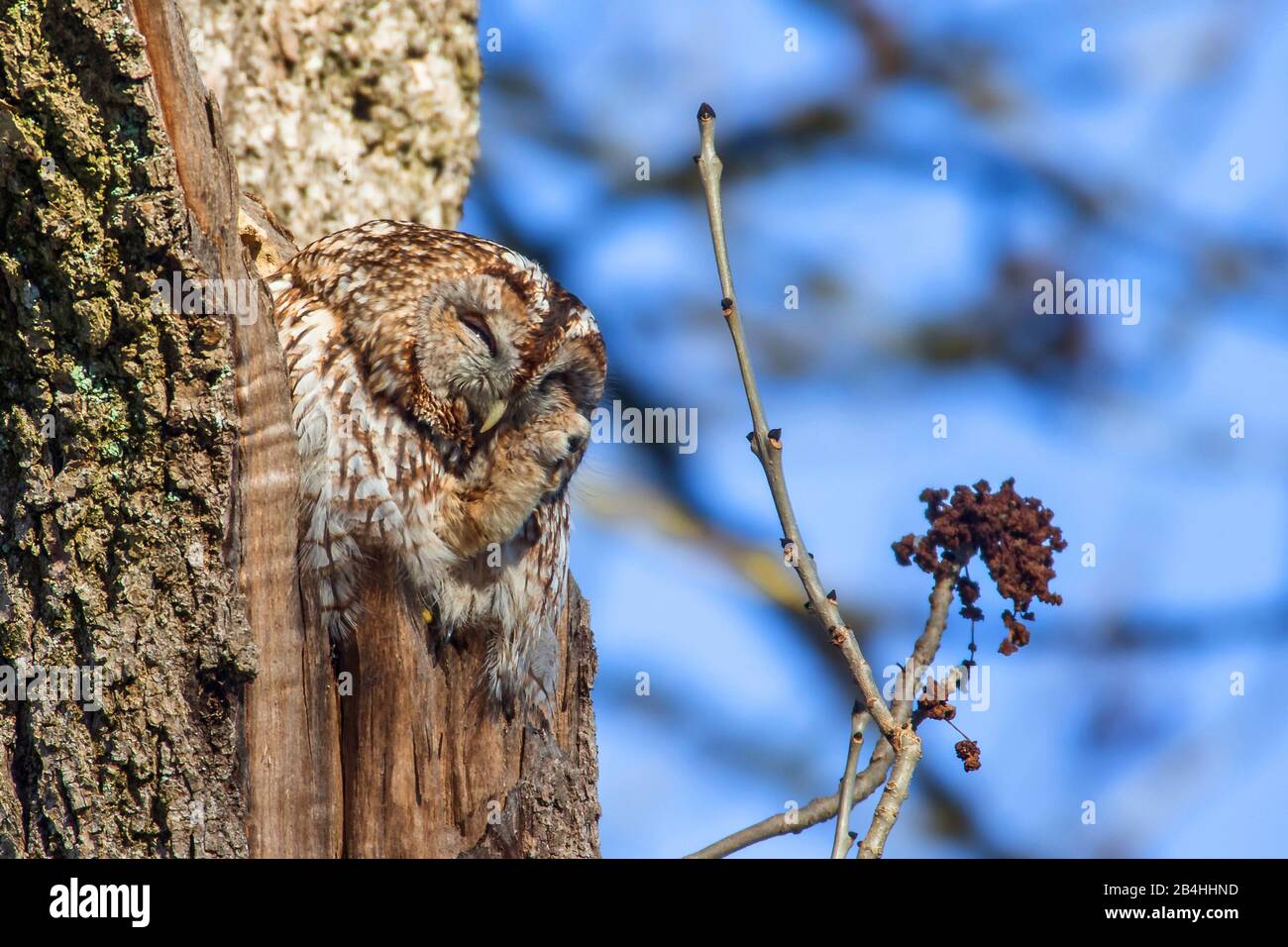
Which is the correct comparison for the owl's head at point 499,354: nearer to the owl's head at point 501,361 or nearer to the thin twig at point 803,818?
the owl's head at point 501,361

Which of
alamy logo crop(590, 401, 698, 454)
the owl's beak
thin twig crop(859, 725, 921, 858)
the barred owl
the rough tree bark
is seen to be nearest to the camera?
thin twig crop(859, 725, 921, 858)

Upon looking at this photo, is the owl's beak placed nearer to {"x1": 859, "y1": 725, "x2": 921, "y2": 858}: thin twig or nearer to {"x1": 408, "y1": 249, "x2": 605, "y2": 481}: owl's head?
{"x1": 408, "y1": 249, "x2": 605, "y2": 481}: owl's head

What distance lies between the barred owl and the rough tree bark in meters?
0.50

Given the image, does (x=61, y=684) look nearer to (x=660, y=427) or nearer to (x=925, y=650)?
(x=925, y=650)

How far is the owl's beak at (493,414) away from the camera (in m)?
3.19

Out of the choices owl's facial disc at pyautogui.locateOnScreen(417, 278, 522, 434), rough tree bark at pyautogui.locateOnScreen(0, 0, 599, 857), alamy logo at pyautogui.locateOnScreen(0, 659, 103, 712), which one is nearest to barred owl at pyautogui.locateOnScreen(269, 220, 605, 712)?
owl's facial disc at pyautogui.locateOnScreen(417, 278, 522, 434)

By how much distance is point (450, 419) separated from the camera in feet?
10.7

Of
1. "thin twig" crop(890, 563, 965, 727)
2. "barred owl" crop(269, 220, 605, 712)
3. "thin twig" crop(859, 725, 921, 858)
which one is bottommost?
"thin twig" crop(859, 725, 921, 858)

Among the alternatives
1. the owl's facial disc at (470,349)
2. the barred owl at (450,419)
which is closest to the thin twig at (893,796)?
the barred owl at (450,419)

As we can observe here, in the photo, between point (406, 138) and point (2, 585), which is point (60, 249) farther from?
point (406, 138)

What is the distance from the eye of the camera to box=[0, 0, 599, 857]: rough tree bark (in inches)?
93.0
